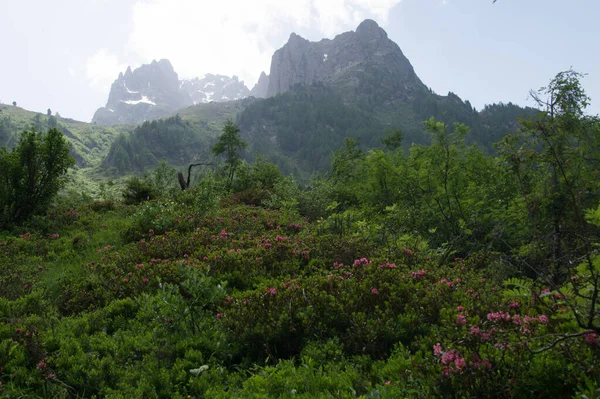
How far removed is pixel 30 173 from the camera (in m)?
12.5

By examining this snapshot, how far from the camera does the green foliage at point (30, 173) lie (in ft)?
40.1

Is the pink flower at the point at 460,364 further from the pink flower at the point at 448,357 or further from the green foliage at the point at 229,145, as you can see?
the green foliage at the point at 229,145

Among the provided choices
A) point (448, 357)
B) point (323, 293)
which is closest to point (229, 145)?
point (323, 293)

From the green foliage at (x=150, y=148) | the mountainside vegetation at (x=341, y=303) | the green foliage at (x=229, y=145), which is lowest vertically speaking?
the mountainside vegetation at (x=341, y=303)

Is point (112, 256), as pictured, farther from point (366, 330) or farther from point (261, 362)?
point (366, 330)

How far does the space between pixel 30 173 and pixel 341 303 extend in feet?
44.1

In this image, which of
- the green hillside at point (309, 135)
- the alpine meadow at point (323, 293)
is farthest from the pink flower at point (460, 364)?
the green hillside at point (309, 135)

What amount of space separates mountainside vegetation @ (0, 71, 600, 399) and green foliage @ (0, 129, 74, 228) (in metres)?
1.67

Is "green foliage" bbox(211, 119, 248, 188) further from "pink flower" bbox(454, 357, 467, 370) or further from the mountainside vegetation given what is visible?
"pink flower" bbox(454, 357, 467, 370)

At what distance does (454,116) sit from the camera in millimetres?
165625

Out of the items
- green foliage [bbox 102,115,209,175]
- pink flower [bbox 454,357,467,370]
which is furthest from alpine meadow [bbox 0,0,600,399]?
green foliage [bbox 102,115,209,175]

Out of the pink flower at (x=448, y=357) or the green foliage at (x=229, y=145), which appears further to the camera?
the green foliage at (x=229, y=145)

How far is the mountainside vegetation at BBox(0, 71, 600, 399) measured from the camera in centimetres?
296

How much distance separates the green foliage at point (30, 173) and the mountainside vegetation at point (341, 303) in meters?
1.67
